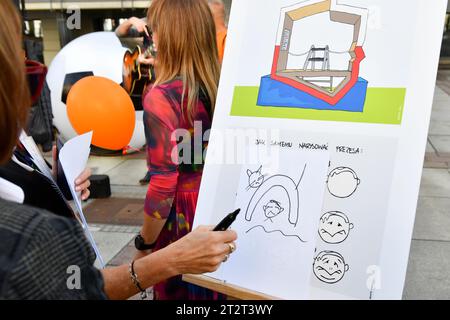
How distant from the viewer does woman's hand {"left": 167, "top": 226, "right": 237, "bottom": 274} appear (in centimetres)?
118

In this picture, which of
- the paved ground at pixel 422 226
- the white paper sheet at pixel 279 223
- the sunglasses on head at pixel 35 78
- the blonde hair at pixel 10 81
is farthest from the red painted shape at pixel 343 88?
the paved ground at pixel 422 226

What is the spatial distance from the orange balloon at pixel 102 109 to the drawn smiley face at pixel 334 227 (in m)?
3.87

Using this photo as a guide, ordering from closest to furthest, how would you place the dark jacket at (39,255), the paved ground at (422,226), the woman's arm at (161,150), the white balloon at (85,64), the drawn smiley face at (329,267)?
the dark jacket at (39,255)
the drawn smiley face at (329,267)
the woman's arm at (161,150)
the paved ground at (422,226)
the white balloon at (85,64)

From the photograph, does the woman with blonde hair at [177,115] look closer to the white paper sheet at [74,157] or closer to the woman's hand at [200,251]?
the white paper sheet at [74,157]

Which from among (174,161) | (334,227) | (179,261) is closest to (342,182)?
(334,227)

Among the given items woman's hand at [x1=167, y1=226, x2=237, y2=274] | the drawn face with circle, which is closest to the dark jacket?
woman's hand at [x1=167, y1=226, x2=237, y2=274]

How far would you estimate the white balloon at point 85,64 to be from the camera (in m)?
5.44

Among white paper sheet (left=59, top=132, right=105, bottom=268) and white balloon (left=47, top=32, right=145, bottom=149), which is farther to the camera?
white balloon (left=47, top=32, right=145, bottom=149)

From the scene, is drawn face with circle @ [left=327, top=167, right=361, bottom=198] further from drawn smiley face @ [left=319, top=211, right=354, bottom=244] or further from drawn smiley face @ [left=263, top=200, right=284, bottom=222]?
drawn smiley face @ [left=263, top=200, right=284, bottom=222]

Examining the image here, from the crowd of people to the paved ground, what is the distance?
2091 mm

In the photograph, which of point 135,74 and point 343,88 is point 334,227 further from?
point 135,74
